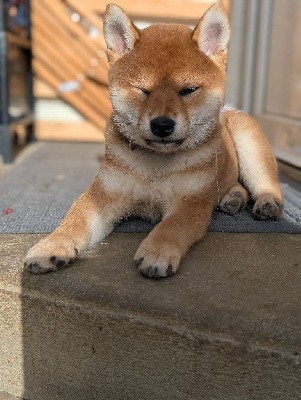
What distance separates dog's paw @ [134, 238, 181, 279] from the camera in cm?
130

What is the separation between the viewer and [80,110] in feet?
14.0

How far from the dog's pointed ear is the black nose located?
12.3 inches

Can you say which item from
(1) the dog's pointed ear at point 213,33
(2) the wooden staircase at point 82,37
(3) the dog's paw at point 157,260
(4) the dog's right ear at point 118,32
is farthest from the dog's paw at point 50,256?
(2) the wooden staircase at point 82,37

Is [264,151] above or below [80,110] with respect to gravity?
above

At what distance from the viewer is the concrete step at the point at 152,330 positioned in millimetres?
1088

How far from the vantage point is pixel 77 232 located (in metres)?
1.48

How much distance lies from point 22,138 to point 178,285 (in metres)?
3.51

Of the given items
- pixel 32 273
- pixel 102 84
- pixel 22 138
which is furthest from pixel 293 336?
pixel 22 138

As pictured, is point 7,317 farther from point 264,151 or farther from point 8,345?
point 264,151

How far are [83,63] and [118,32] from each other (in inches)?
105

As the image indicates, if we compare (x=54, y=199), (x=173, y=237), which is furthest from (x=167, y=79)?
(x=54, y=199)

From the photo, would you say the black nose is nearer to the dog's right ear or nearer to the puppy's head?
the puppy's head

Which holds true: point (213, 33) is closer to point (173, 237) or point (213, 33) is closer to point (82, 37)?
point (173, 237)

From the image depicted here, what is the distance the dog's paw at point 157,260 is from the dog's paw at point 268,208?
56 cm
